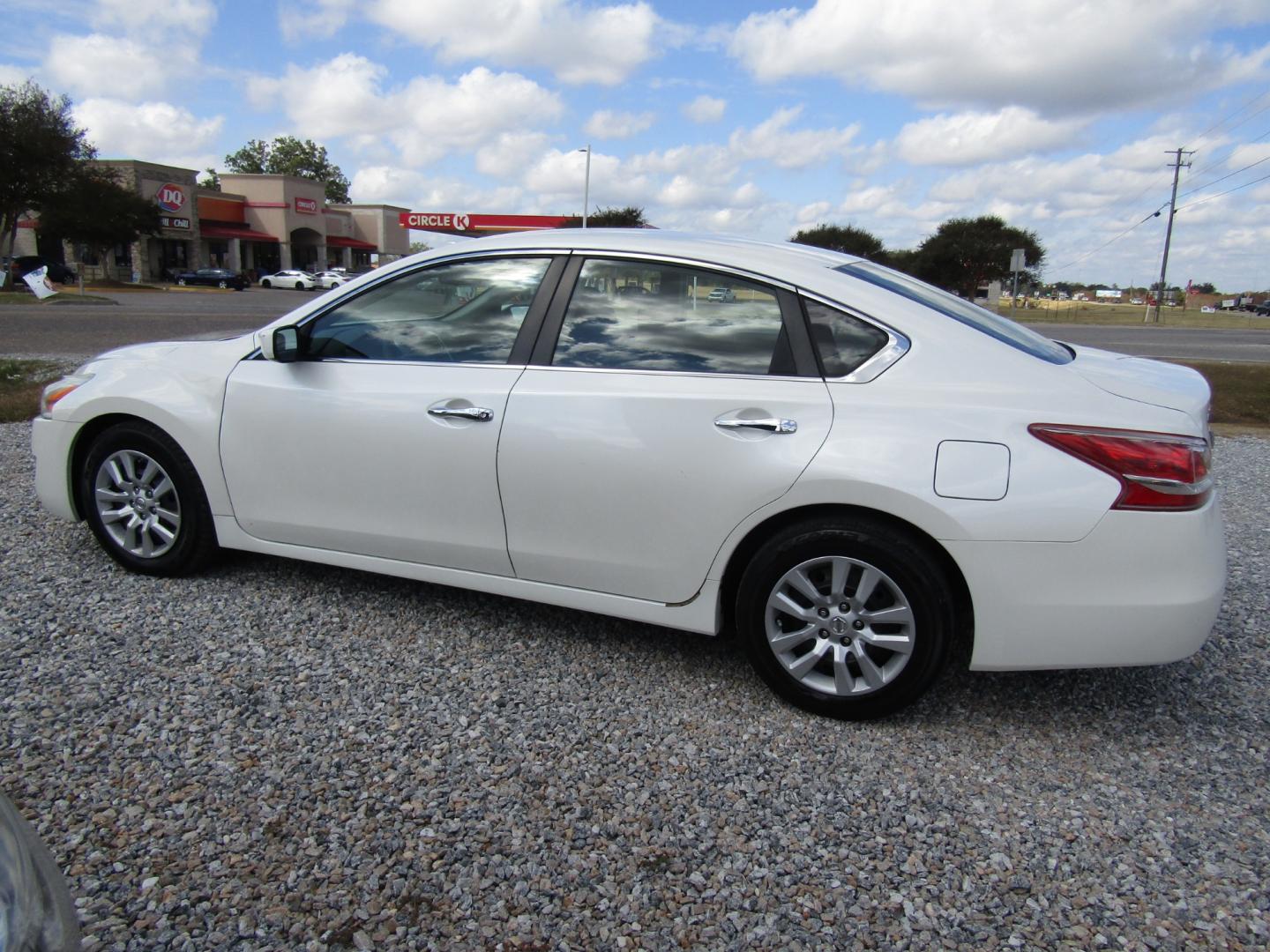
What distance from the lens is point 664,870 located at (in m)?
2.45

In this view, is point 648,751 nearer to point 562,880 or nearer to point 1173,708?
point 562,880

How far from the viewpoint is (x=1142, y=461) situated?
2.78 meters

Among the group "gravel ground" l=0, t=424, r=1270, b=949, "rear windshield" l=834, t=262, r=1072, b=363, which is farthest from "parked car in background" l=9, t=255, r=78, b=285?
"rear windshield" l=834, t=262, r=1072, b=363

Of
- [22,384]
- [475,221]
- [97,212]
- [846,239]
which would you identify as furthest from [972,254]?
[22,384]

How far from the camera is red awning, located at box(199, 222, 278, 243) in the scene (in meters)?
61.3

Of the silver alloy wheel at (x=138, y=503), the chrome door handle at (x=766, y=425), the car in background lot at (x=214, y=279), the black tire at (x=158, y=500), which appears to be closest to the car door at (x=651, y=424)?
the chrome door handle at (x=766, y=425)

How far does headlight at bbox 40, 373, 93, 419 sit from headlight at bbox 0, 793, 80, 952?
138 inches

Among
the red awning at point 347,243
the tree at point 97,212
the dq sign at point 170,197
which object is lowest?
the tree at point 97,212

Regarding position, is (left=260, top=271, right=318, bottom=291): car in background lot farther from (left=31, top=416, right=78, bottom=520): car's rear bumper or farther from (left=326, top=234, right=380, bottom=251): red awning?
(left=31, top=416, right=78, bottom=520): car's rear bumper

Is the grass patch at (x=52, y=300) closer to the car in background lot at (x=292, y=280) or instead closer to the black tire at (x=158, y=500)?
the car in background lot at (x=292, y=280)

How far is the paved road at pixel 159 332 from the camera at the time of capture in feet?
51.2

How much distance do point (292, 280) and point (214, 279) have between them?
4.51 metres

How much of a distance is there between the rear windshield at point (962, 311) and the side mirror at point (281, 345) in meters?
2.20

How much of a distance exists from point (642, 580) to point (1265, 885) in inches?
78.6
